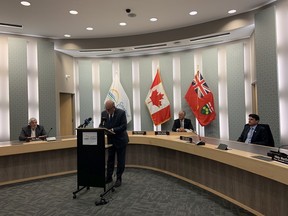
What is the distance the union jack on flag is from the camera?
6020 millimetres

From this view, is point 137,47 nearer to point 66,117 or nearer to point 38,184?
point 66,117

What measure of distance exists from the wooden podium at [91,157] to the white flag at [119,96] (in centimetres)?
373

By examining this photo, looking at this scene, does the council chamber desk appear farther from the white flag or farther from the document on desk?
the white flag

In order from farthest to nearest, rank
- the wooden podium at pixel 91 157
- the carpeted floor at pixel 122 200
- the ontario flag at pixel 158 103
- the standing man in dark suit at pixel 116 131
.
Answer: the ontario flag at pixel 158 103 → the standing man in dark suit at pixel 116 131 → the wooden podium at pixel 91 157 → the carpeted floor at pixel 122 200

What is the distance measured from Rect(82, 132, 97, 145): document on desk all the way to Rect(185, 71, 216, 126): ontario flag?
3728mm

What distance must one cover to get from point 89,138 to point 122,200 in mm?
974

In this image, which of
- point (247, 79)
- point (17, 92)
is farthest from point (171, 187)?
point (17, 92)

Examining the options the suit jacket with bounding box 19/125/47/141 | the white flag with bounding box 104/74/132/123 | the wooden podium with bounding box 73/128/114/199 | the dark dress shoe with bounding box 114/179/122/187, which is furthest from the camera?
the white flag with bounding box 104/74/132/123

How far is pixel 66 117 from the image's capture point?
7008 millimetres

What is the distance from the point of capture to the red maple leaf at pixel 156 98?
659 cm

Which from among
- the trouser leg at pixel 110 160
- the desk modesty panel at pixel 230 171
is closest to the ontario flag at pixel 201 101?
the desk modesty panel at pixel 230 171

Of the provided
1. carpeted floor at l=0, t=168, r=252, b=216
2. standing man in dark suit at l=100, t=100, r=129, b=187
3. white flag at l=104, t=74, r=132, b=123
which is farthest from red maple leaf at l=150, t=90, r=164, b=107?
standing man in dark suit at l=100, t=100, r=129, b=187

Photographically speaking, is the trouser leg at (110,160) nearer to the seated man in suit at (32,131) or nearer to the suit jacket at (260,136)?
the seated man in suit at (32,131)

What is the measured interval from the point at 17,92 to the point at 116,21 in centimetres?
305
